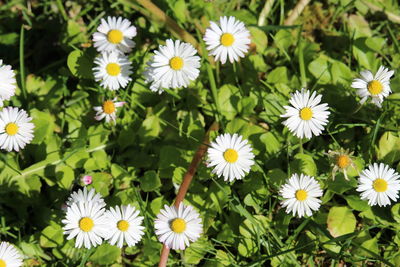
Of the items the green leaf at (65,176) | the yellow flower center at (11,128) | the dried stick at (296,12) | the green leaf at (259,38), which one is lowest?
the green leaf at (65,176)

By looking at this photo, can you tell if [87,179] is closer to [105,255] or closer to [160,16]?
[105,255]

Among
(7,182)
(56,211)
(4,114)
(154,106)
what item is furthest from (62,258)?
(154,106)

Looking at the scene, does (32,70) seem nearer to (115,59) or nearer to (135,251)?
(115,59)

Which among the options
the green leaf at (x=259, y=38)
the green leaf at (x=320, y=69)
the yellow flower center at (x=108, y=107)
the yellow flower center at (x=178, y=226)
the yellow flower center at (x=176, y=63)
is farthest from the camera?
the green leaf at (x=259, y=38)

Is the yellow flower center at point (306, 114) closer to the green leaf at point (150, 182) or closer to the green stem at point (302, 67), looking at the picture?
the green stem at point (302, 67)

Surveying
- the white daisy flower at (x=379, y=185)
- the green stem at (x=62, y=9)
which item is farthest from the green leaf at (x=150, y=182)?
the green stem at (x=62, y=9)

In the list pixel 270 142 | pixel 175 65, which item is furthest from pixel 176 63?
pixel 270 142
